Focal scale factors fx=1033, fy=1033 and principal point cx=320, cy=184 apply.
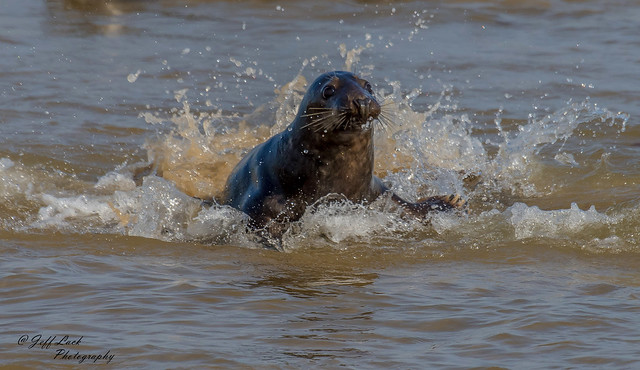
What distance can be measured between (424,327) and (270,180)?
2507 mm

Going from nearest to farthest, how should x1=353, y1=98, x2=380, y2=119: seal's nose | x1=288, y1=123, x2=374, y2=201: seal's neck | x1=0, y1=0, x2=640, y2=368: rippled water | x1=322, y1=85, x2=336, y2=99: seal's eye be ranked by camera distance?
x1=0, y1=0, x2=640, y2=368: rippled water → x1=353, y1=98, x2=380, y2=119: seal's nose → x1=322, y1=85, x2=336, y2=99: seal's eye → x1=288, y1=123, x2=374, y2=201: seal's neck

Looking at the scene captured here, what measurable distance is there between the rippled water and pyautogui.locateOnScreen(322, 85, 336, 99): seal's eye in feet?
2.53

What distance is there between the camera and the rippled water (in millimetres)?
4719

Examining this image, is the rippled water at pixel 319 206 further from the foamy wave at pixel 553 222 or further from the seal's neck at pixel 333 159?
the seal's neck at pixel 333 159

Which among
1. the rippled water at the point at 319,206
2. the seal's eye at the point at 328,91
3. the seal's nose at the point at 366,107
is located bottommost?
the rippled water at the point at 319,206

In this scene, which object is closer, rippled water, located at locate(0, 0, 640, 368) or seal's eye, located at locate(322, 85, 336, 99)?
rippled water, located at locate(0, 0, 640, 368)

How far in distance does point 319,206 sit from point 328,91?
81 cm

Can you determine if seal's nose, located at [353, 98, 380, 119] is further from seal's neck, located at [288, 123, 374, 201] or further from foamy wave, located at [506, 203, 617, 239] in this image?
foamy wave, located at [506, 203, 617, 239]

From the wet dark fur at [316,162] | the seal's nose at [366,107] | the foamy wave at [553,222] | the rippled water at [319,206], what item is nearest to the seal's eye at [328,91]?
the wet dark fur at [316,162]

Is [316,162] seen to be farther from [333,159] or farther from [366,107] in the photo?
[366,107]

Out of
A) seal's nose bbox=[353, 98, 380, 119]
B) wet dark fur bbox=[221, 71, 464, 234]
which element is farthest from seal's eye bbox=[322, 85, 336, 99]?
seal's nose bbox=[353, 98, 380, 119]

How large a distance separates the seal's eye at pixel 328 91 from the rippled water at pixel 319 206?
77 centimetres

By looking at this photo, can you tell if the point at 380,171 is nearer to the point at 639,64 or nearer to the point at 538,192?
the point at 538,192

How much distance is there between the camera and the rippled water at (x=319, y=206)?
15.5ft
